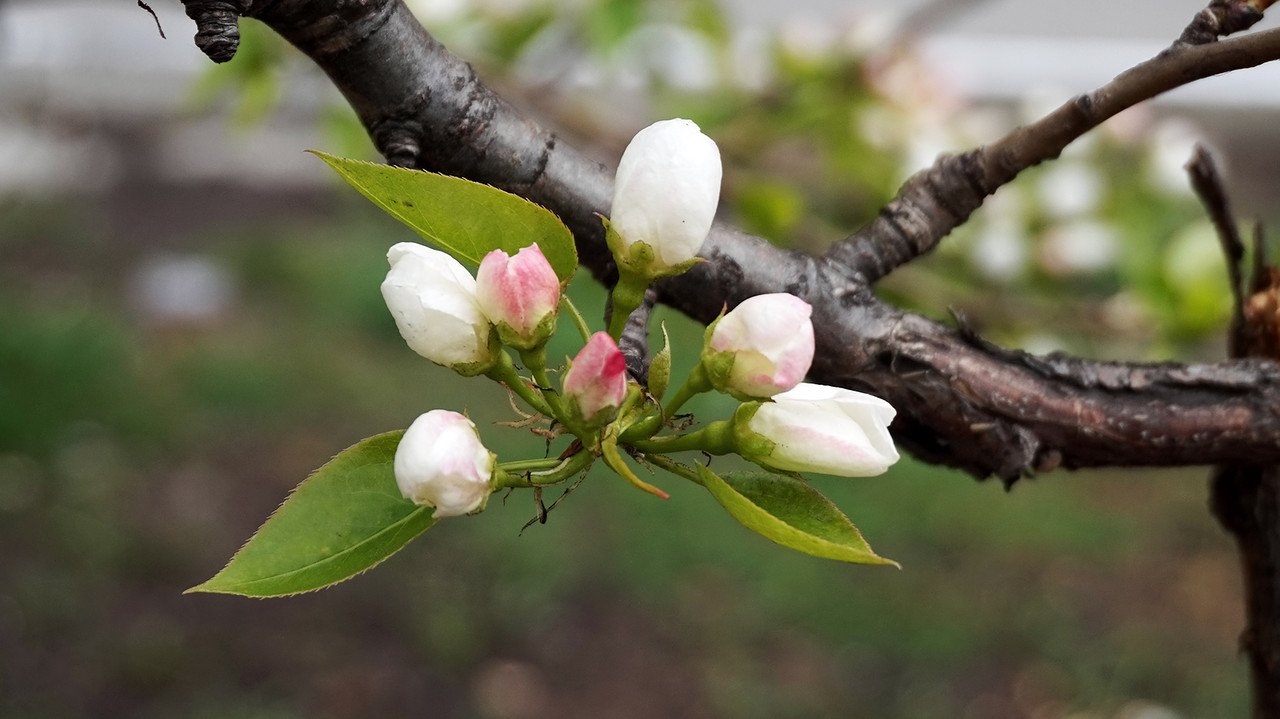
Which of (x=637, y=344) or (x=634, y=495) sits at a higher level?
(x=637, y=344)

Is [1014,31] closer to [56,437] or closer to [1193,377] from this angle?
[56,437]

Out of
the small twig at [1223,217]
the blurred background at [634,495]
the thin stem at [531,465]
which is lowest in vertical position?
the blurred background at [634,495]

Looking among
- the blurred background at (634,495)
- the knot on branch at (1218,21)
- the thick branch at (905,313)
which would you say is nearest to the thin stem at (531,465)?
the thick branch at (905,313)

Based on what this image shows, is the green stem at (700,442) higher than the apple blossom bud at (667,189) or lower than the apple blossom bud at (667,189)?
lower

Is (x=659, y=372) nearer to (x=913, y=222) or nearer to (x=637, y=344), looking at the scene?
(x=637, y=344)

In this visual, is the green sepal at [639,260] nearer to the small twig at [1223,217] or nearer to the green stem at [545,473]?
the green stem at [545,473]

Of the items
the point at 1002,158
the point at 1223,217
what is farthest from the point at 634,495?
the point at 1002,158

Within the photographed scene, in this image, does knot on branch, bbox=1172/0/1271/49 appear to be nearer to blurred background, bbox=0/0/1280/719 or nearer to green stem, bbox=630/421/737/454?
green stem, bbox=630/421/737/454
